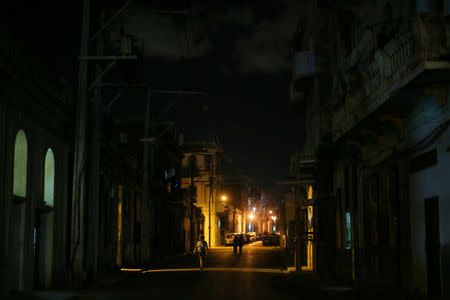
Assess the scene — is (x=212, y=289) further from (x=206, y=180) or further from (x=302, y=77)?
(x=206, y=180)

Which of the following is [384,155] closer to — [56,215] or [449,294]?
[449,294]

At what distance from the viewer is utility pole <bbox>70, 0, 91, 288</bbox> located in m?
19.2

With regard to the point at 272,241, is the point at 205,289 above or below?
below

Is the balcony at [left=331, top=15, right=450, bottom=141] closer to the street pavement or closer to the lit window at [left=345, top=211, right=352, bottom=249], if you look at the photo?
the lit window at [left=345, top=211, right=352, bottom=249]

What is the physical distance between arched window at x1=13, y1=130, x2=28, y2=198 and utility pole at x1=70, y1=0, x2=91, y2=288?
194 centimetres

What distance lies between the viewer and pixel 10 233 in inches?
635

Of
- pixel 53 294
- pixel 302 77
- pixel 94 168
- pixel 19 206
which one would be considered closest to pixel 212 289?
pixel 53 294

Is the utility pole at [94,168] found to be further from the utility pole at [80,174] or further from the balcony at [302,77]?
the balcony at [302,77]

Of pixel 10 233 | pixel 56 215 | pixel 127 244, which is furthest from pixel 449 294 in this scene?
pixel 127 244

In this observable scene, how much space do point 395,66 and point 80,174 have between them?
379 inches

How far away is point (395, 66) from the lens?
15.6 meters

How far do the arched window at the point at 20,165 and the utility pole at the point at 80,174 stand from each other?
76.4 inches

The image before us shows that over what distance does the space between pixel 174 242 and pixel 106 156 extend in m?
31.5

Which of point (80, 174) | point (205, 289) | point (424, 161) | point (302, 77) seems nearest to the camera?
point (424, 161)
